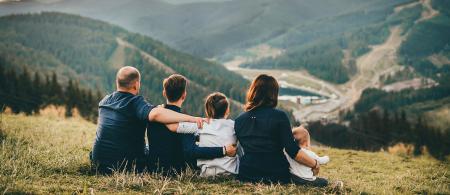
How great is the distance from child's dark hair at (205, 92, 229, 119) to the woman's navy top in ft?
1.34

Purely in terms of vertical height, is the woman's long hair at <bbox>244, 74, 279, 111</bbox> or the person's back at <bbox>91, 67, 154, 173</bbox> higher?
the woman's long hair at <bbox>244, 74, 279, 111</bbox>

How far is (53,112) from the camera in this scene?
23.8 meters

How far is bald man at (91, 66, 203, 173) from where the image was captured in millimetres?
7750

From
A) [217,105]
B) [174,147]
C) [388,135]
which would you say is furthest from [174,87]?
[388,135]

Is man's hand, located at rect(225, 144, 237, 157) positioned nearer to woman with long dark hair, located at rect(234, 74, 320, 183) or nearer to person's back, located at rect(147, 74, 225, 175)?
person's back, located at rect(147, 74, 225, 175)

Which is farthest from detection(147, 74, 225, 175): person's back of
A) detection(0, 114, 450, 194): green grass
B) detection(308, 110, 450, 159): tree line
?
detection(308, 110, 450, 159): tree line

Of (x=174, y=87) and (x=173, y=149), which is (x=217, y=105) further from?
(x=173, y=149)

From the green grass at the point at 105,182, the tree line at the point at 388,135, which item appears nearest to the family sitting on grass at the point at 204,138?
the green grass at the point at 105,182

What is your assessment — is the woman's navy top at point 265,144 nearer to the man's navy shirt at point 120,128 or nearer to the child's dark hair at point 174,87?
the child's dark hair at point 174,87

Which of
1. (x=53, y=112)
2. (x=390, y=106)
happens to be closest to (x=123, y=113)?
(x=53, y=112)

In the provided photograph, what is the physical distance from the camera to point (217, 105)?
815 centimetres

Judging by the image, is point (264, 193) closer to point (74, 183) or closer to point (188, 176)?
point (188, 176)

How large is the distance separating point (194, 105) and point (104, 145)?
5973 inches

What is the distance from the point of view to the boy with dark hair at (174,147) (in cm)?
801
